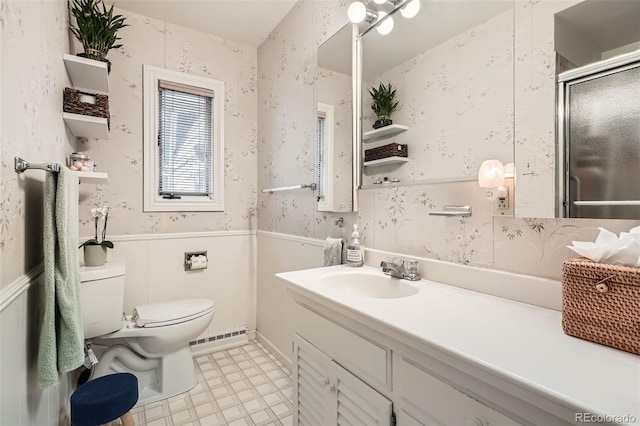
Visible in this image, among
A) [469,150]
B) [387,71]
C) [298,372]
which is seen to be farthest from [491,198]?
[298,372]

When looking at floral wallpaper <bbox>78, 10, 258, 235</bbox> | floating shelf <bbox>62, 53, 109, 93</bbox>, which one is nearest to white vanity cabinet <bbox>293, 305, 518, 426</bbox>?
floral wallpaper <bbox>78, 10, 258, 235</bbox>

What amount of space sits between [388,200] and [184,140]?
1.73m

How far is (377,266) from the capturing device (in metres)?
1.51

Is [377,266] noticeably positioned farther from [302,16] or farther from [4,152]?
[302,16]

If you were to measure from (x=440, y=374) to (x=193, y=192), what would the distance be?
2214 mm

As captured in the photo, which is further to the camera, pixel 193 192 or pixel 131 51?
pixel 193 192

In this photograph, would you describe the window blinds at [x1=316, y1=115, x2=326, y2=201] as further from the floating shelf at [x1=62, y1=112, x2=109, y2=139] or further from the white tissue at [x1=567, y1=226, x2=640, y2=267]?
the white tissue at [x1=567, y1=226, x2=640, y2=267]

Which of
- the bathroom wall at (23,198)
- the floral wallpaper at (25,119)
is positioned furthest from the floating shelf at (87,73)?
the bathroom wall at (23,198)

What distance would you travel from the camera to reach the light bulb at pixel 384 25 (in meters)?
1.45

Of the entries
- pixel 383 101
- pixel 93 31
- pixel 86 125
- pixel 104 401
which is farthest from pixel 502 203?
pixel 93 31

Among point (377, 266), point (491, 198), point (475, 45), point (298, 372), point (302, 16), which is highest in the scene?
point (302, 16)

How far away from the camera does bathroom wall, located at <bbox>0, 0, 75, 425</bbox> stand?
2.58 feet

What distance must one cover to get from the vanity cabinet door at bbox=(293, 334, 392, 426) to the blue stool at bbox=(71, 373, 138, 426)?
2.47 feet

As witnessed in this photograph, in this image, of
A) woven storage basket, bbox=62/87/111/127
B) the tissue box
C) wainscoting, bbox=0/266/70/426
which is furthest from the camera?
woven storage basket, bbox=62/87/111/127
